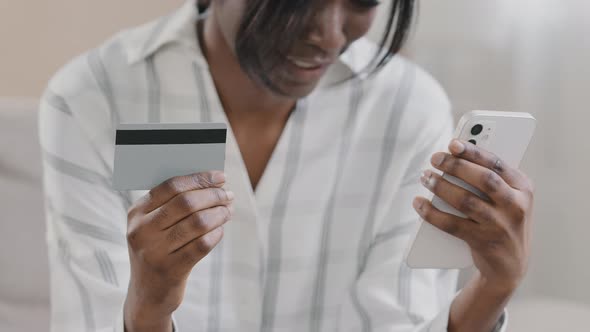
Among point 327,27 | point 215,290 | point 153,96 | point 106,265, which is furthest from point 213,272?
point 327,27

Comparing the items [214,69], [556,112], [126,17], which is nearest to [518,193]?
[214,69]

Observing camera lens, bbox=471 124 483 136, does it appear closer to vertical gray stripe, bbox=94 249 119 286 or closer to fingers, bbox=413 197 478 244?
fingers, bbox=413 197 478 244

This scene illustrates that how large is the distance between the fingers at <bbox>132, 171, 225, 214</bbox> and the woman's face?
243 mm

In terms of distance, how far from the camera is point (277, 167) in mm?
1074

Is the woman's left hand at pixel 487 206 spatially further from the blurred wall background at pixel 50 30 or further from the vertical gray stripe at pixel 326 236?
the blurred wall background at pixel 50 30

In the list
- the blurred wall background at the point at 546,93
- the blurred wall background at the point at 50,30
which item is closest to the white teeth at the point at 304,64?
the blurred wall background at the point at 546,93

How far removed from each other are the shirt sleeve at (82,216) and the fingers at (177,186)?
0.83 ft

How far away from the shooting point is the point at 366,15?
0.98 meters

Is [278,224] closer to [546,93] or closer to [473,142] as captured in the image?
[473,142]

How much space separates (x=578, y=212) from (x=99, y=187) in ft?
2.79

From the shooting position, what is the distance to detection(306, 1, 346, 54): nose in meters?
0.93

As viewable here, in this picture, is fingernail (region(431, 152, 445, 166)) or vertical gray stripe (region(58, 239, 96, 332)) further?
vertical gray stripe (region(58, 239, 96, 332))

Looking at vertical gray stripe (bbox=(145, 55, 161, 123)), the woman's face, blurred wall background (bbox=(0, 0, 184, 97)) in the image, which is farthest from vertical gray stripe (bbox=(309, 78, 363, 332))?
blurred wall background (bbox=(0, 0, 184, 97))

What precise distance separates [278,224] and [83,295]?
26 cm
